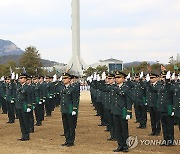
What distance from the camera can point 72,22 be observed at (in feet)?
332

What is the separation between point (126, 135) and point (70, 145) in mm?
1711

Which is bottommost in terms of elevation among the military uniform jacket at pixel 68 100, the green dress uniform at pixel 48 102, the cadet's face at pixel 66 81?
the green dress uniform at pixel 48 102

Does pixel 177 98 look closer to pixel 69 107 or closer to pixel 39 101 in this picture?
pixel 69 107

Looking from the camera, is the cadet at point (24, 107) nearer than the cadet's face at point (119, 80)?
No

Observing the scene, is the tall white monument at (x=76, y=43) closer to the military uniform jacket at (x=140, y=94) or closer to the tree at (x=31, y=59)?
the tree at (x=31, y=59)

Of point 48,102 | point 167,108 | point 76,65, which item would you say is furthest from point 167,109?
point 76,65

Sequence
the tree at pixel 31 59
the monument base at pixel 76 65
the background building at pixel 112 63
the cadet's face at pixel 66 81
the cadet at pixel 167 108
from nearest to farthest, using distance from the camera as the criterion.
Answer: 1. the cadet at pixel 167 108
2. the cadet's face at pixel 66 81
3. the tree at pixel 31 59
4. the monument base at pixel 76 65
5. the background building at pixel 112 63

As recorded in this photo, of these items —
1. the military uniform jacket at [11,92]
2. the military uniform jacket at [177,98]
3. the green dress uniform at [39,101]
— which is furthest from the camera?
the military uniform jacket at [11,92]

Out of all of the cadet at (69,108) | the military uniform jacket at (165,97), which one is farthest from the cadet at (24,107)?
the military uniform jacket at (165,97)

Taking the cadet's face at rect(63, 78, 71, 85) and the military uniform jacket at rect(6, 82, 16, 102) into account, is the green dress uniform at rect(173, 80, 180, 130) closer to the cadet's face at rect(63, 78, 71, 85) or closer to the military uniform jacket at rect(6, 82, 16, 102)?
the cadet's face at rect(63, 78, 71, 85)

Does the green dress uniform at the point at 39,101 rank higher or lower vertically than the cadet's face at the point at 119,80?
lower

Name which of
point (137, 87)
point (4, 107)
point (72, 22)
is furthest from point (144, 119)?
point (72, 22)

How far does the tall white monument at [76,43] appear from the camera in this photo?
3910 inches

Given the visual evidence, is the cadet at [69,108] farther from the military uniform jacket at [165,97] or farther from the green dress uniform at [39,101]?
the green dress uniform at [39,101]
